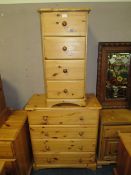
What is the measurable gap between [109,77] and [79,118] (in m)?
0.69

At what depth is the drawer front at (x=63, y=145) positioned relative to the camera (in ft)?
5.65

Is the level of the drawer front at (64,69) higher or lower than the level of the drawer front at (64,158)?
higher

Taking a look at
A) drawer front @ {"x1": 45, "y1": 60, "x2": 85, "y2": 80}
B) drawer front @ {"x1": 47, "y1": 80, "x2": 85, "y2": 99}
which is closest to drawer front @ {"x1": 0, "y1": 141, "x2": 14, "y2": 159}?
drawer front @ {"x1": 47, "y1": 80, "x2": 85, "y2": 99}

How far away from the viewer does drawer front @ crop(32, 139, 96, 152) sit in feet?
5.65

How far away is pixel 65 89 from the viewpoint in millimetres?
1526

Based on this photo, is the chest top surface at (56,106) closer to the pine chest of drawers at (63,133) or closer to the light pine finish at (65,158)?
the pine chest of drawers at (63,133)

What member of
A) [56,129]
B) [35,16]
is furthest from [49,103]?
[35,16]

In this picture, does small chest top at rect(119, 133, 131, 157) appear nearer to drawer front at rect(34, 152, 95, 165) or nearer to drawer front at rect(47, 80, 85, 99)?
drawer front at rect(34, 152, 95, 165)

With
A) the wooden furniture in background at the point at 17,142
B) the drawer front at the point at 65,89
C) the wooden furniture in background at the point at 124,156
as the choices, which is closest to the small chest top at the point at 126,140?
the wooden furniture in background at the point at 124,156

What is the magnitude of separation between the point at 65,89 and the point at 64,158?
2.81ft

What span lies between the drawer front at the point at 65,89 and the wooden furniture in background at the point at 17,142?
47 cm

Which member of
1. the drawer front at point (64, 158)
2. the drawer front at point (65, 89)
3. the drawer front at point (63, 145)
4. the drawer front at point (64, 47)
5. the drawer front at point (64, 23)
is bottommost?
the drawer front at point (64, 158)

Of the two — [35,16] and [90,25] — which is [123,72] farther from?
[35,16]

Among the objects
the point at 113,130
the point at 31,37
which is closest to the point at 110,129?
the point at 113,130
